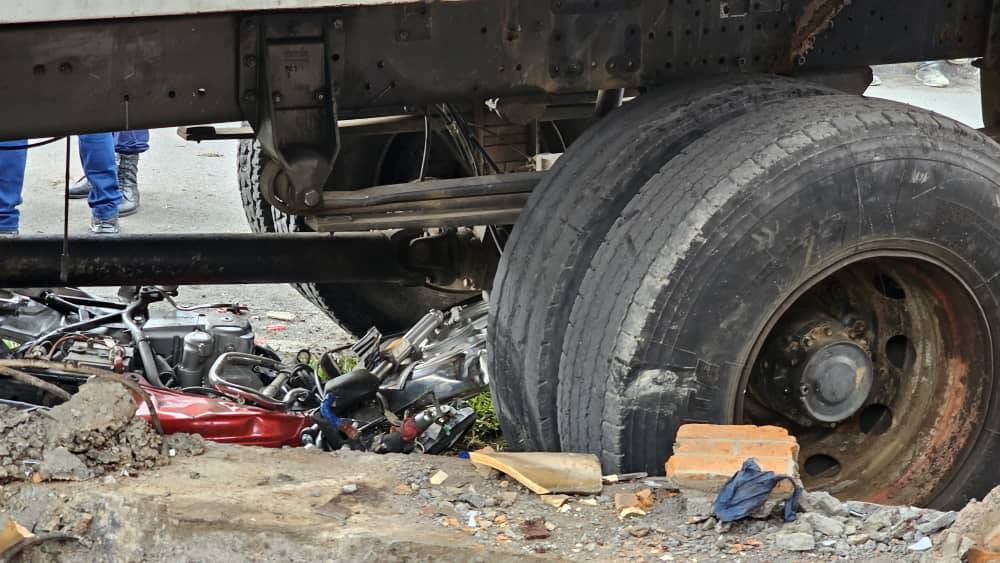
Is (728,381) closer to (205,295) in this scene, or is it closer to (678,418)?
(678,418)

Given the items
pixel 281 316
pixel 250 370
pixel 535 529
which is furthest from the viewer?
pixel 281 316

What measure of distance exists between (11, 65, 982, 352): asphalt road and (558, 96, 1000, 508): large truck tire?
327 cm

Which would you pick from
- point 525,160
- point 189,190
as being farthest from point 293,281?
point 189,190

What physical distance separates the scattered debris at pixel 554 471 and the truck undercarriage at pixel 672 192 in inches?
4.8

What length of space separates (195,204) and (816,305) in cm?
669

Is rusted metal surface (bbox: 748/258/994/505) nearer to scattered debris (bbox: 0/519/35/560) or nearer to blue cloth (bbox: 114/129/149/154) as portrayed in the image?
scattered debris (bbox: 0/519/35/560)

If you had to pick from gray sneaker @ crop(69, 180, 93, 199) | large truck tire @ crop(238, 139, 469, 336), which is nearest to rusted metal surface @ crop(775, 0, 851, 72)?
large truck tire @ crop(238, 139, 469, 336)

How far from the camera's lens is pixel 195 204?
9.83 metres

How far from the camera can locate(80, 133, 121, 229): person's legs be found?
→ 8414mm

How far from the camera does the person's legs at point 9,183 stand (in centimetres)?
751

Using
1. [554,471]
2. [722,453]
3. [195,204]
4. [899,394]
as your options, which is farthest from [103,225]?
[722,453]

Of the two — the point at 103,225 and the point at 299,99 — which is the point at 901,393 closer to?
the point at 299,99

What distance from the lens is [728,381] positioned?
358 cm

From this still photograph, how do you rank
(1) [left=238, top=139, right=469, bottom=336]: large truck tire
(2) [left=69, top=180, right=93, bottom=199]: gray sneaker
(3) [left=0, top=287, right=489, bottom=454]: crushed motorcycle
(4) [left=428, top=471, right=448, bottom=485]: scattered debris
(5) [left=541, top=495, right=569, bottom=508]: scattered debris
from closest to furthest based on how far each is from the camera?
(5) [left=541, top=495, right=569, bottom=508]: scattered debris < (4) [left=428, top=471, right=448, bottom=485]: scattered debris < (3) [left=0, top=287, right=489, bottom=454]: crushed motorcycle < (1) [left=238, top=139, right=469, bottom=336]: large truck tire < (2) [left=69, top=180, right=93, bottom=199]: gray sneaker
